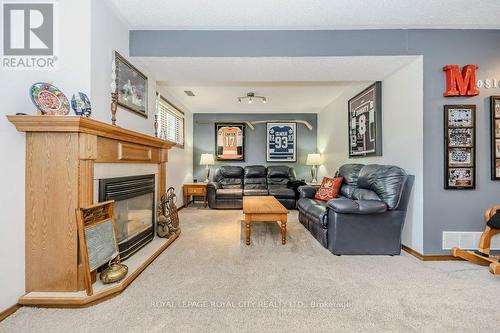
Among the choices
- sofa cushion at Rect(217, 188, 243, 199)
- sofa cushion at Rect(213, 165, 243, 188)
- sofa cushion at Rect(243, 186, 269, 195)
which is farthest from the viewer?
sofa cushion at Rect(213, 165, 243, 188)

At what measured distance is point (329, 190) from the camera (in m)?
3.79

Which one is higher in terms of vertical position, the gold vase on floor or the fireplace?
the fireplace

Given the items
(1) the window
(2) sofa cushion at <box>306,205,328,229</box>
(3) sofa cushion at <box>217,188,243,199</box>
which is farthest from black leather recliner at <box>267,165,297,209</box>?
(1) the window

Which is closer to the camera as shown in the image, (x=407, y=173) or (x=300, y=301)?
(x=300, y=301)

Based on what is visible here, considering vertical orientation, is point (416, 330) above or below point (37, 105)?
below

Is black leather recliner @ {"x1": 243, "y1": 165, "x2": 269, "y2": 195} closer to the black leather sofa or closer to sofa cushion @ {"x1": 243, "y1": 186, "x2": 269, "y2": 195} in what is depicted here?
sofa cushion @ {"x1": 243, "y1": 186, "x2": 269, "y2": 195}

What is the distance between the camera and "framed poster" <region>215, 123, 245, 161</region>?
631 cm

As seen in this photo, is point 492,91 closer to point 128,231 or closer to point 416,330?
point 416,330

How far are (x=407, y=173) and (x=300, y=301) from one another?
2062 mm

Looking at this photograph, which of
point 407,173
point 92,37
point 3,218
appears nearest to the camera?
point 3,218

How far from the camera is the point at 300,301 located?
171 cm

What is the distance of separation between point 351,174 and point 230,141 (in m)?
3.55

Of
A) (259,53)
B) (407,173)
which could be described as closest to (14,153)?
(259,53)

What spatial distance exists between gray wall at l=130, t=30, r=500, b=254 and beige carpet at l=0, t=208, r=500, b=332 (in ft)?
1.87
